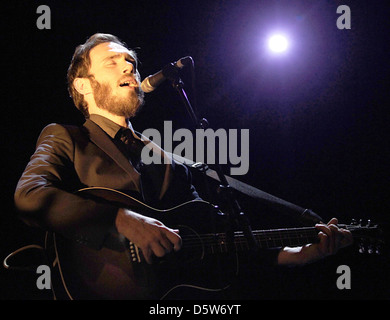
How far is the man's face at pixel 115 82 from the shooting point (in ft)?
7.54

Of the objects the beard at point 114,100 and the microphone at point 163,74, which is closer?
the microphone at point 163,74

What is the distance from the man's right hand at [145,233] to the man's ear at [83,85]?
1207 mm

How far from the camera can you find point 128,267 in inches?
62.4

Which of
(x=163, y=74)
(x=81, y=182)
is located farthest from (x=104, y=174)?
(x=163, y=74)

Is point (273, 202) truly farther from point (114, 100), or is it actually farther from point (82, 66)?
point (82, 66)

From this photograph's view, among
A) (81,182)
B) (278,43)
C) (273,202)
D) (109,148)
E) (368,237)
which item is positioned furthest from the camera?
(278,43)

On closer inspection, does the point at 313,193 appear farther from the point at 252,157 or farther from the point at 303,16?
the point at 303,16

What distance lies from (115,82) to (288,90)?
2.13 m

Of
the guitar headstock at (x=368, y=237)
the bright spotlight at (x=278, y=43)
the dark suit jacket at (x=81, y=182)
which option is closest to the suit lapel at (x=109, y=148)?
the dark suit jacket at (x=81, y=182)

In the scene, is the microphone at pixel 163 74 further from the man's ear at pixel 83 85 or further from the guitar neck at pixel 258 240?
the guitar neck at pixel 258 240

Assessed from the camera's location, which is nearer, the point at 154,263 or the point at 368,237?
the point at 154,263

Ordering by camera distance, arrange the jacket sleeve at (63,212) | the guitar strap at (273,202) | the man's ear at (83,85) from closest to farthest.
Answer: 1. the jacket sleeve at (63,212)
2. the man's ear at (83,85)
3. the guitar strap at (273,202)

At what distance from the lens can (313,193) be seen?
10.8 feet
